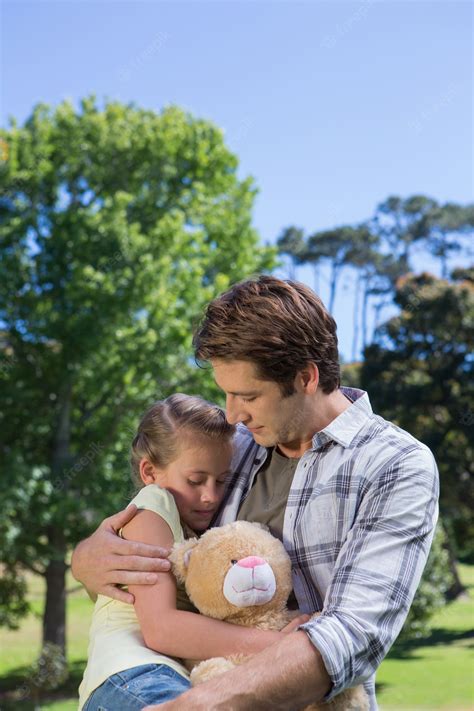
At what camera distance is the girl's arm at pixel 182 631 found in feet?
6.69

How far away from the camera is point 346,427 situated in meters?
2.34

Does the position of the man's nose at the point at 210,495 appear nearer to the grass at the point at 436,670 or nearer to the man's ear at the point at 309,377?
the man's ear at the point at 309,377

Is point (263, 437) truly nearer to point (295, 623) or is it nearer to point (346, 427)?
point (346, 427)

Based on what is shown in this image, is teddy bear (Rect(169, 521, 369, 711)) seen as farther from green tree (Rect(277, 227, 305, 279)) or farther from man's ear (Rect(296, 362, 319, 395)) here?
green tree (Rect(277, 227, 305, 279))

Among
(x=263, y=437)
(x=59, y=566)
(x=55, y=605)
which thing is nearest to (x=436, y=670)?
(x=55, y=605)

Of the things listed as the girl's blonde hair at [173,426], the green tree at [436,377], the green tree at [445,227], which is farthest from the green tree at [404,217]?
the girl's blonde hair at [173,426]

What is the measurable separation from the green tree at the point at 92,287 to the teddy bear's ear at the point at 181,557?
1312 cm

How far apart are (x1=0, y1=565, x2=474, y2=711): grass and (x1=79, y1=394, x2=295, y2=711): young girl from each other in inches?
621

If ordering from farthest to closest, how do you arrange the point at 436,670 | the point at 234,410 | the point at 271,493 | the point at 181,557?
the point at 436,670
the point at 271,493
the point at 234,410
the point at 181,557

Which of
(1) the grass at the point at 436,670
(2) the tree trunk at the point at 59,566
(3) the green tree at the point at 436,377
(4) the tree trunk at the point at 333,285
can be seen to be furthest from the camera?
(4) the tree trunk at the point at 333,285

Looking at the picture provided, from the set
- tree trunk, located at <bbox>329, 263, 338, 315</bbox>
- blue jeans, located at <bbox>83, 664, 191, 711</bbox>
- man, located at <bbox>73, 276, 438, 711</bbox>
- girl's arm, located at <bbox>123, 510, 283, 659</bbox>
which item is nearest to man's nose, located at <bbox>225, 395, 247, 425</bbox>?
man, located at <bbox>73, 276, 438, 711</bbox>

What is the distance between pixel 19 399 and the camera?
1664 cm

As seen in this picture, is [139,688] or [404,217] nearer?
[139,688]

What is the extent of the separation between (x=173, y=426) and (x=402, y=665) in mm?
21199
